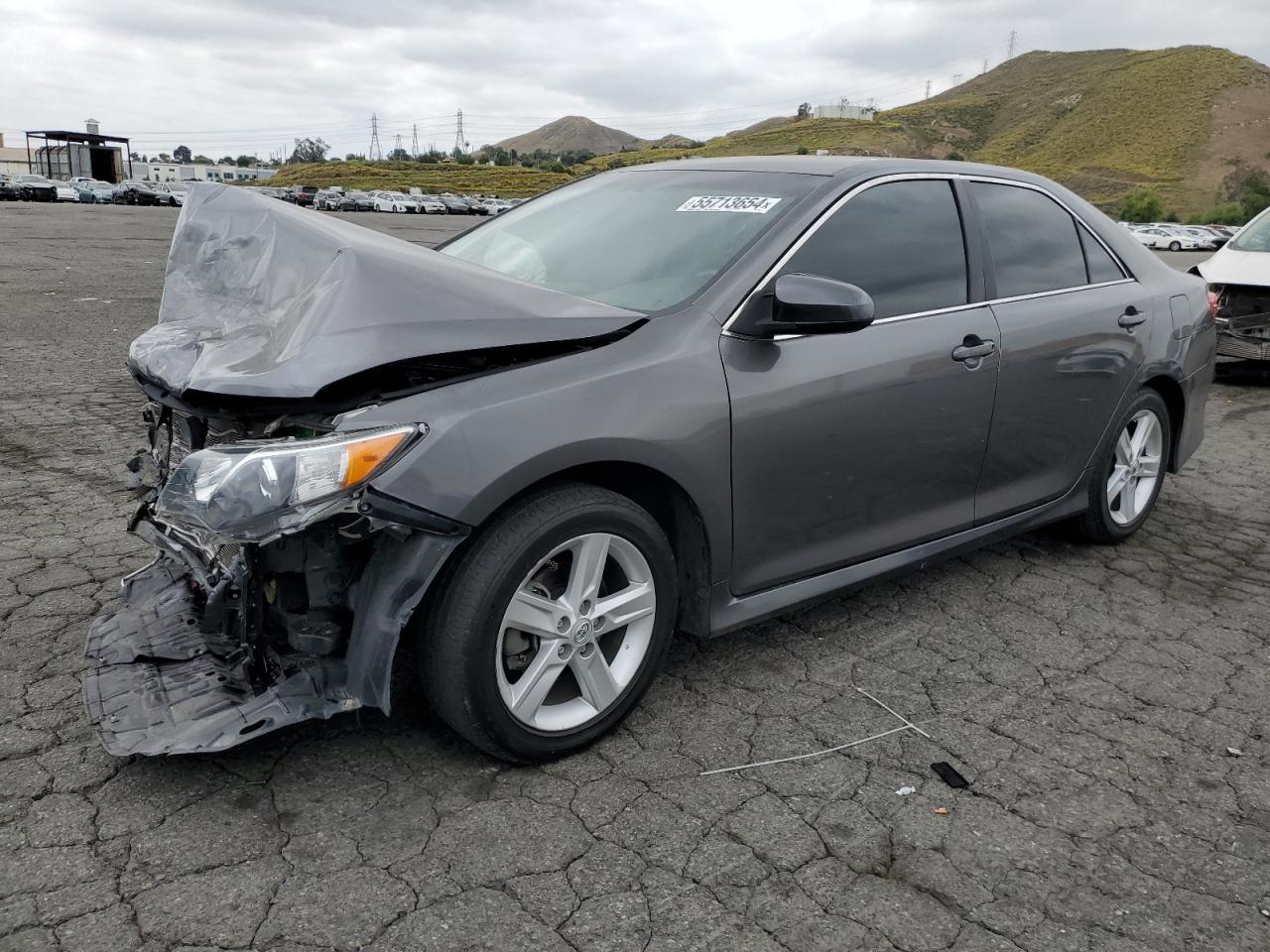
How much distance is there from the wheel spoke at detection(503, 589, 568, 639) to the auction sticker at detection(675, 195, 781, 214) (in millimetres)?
1505

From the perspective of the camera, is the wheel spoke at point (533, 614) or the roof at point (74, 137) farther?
the roof at point (74, 137)

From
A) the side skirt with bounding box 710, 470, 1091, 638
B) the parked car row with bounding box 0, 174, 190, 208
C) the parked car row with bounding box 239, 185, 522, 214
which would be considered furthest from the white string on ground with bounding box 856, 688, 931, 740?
the parked car row with bounding box 239, 185, 522, 214

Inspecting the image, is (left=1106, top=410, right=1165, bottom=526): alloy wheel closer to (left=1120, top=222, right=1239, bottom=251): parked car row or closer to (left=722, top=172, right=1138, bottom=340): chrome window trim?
(left=722, top=172, right=1138, bottom=340): chrome window trim

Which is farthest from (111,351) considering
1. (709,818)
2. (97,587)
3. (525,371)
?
(709,818)

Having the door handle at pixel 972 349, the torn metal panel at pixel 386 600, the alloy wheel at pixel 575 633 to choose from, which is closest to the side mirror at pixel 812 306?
the door handle at pixel 972 349

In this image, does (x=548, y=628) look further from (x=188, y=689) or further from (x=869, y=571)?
(x=869, y=571)

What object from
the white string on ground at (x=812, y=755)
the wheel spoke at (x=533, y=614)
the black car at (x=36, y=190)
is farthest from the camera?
the black car at (x=36, y=190)

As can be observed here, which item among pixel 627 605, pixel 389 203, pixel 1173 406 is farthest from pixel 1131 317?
pixel 389 203

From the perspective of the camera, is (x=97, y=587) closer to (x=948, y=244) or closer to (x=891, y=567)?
(x=891, y=567)

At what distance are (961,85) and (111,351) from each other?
562 feet

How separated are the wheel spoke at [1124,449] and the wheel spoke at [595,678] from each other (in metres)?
2.84

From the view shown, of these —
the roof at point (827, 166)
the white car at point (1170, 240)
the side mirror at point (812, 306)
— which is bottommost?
the side mirror at point (812, 306)

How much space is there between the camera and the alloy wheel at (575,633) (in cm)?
264

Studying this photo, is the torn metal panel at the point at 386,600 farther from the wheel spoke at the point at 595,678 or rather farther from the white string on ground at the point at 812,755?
the white string on ground at the point at 812,755
